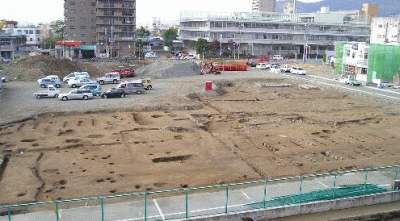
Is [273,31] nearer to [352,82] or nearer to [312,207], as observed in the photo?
[352,82]

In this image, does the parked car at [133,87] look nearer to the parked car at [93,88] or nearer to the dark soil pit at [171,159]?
the parked car at [93,88]

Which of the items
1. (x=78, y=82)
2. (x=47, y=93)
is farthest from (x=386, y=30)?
(x=47, y=93)

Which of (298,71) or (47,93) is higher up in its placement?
Result: (298,71)

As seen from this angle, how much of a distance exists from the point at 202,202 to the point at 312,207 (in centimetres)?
429

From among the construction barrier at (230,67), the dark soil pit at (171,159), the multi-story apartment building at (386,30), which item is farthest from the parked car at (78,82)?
the multi-story apartment building at (386,30)

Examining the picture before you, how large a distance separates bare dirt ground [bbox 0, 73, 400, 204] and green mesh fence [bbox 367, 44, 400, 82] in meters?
13.6

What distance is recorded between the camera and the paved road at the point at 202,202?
14.4m

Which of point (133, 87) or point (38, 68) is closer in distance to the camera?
point (133, 87)

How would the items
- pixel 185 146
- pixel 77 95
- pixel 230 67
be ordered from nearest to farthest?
pixel 185 146 < pixel 77 95 < pixel 230 67

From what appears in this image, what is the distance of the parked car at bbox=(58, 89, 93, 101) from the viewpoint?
37.1 metres

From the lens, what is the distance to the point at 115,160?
70.5 ft

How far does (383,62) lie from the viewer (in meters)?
50.0

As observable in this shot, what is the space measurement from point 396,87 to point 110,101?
32912 millimetres

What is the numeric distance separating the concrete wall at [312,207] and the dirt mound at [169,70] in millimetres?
40252
